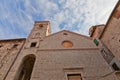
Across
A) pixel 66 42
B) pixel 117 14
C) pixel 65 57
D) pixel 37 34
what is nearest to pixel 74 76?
pixel 65 57

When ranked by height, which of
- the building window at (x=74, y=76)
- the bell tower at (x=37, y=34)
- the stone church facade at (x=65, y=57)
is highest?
the bell tower at (x=37, y=34)

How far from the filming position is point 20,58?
12258mm

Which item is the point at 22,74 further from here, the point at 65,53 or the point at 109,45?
the point at 109,45

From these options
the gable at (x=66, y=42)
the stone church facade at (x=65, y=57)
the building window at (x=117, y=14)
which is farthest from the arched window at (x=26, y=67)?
the building window at (x=117, y=14)

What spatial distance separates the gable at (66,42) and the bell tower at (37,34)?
147 cm

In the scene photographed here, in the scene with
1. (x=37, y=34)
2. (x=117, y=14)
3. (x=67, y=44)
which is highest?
(x=37, y=34)

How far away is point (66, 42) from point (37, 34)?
4.49m

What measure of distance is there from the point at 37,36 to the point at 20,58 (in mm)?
3936

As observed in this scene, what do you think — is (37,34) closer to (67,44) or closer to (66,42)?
(66,42)

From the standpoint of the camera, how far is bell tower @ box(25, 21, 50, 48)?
1426 cm

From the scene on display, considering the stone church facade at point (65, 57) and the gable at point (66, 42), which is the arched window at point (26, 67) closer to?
the stone church facade at point (65, 57)

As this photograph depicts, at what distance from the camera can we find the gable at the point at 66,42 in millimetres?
12242

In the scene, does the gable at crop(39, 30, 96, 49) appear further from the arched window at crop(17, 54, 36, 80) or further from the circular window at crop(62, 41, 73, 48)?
the arched window at crop(17, 54, 36, 80)

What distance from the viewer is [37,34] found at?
15859 mm
